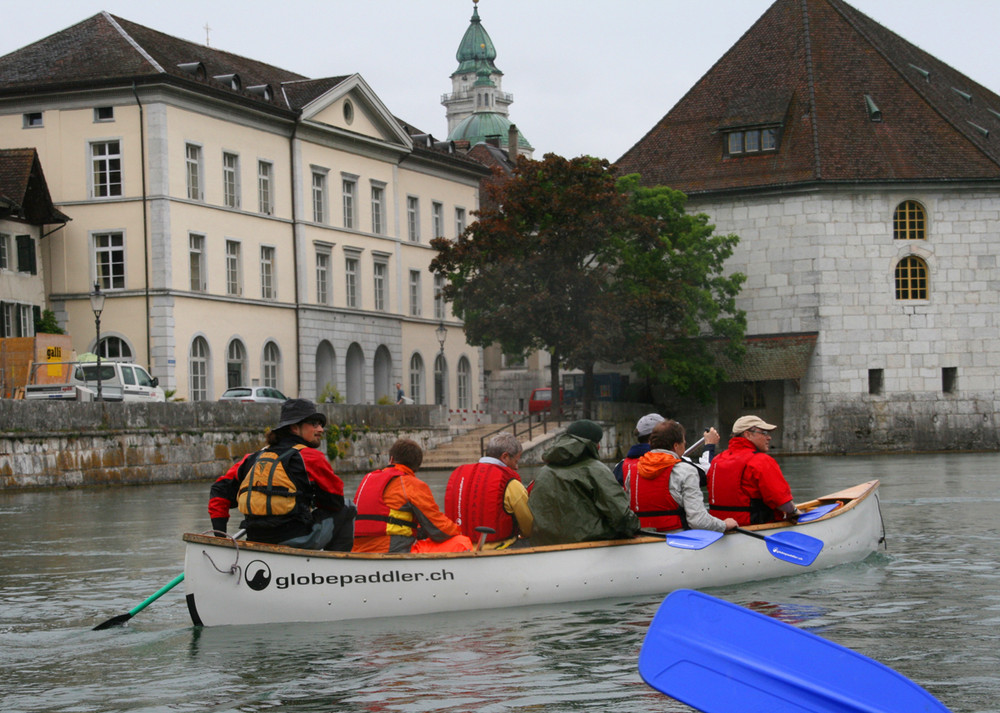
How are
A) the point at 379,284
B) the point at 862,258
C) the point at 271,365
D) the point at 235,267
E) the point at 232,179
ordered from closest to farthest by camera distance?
the point at 232,179
the point at 235,267
the point at 271,365
the point at 862,258
the point at 379,284

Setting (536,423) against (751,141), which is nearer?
(536,423)

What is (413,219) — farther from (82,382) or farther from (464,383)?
(82,382)

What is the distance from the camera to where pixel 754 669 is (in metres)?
7.13

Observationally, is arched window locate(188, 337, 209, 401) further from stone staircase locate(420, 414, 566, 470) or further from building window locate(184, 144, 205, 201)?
stone staircase locate(420, 414, 566, 470)

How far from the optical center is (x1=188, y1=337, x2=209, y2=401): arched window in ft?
152

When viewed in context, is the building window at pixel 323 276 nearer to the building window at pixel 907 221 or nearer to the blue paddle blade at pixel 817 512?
the building window at pixel 907 221

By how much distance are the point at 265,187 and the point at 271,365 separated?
6.05 meters

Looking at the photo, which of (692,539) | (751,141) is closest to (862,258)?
(751,141)

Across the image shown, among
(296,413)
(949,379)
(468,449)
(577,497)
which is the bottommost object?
(468,449)

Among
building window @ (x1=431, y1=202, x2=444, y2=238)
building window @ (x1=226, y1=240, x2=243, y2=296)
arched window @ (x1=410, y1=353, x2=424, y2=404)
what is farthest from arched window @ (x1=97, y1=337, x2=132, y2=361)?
building window @ (x1=431, y1=202, x2=444, y2=238)

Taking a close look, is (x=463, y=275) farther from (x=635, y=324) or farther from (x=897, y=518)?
(x=897, y=518)

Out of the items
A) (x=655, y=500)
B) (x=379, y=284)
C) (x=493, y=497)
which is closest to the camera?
(x=493, y=497)

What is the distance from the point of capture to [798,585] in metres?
14.2

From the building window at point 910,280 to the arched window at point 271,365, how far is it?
72.6 ft
